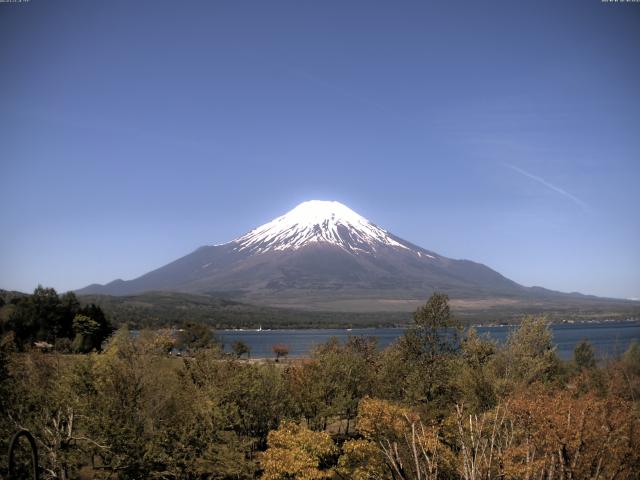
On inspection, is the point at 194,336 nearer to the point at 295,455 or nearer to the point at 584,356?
the point at 584,356

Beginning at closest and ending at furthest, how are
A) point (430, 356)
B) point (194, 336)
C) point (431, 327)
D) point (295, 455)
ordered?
point (295, 455) → point (430, 356) → point (431, 327) → point (194, 336)

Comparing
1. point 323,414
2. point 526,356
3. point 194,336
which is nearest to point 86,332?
point 194,336

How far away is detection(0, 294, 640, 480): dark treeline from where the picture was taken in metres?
20.1

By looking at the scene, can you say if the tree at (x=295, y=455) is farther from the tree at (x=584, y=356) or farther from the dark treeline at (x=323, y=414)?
the tree at (x=584, y=356)

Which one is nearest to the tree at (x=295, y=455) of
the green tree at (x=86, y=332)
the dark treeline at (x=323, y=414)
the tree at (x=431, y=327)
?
the dark treeline at (x=323, y=414)

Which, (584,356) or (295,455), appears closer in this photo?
(295,455)

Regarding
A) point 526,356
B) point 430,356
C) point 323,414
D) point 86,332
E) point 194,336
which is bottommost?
point 323,414

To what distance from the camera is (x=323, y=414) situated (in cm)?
3378

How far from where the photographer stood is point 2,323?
75125 mm

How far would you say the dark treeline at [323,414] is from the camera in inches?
793

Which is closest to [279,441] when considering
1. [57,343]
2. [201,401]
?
[201,401]

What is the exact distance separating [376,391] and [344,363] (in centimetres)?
308

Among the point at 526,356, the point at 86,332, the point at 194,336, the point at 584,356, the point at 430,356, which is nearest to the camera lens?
the point at 430,356

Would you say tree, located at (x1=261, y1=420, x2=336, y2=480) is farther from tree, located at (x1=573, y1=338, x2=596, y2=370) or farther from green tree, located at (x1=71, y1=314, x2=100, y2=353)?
green tree, located at (x1=71, y1=314, x2=100, y2=353)
